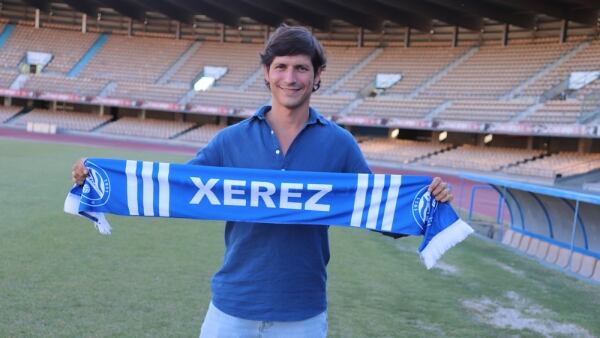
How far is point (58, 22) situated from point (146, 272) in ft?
161

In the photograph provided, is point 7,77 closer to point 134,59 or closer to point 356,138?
point 134,59

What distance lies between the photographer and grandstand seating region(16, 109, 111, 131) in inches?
1609

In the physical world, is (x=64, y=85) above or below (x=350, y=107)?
above

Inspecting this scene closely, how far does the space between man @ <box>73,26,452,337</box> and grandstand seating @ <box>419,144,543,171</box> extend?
89.3 feet

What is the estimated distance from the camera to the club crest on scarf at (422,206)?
10.2 feet

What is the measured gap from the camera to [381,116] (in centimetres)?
3438

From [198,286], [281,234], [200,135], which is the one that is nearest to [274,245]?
[281,234]

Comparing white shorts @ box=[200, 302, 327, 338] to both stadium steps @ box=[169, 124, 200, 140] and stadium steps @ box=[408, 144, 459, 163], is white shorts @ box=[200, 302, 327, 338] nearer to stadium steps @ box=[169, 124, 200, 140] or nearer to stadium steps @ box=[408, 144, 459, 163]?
stadium steps @ box=[408, 144, 459, 163]

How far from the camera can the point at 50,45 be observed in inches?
1838

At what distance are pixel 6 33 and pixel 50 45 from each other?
4.32 m

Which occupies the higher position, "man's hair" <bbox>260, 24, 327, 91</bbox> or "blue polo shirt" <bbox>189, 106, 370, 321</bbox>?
"man's hair" <bbox>260, 24, 327, 91</bbox>

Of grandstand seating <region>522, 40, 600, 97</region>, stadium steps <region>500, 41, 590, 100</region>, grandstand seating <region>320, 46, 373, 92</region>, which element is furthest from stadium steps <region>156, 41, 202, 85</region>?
grandstand seating <region>522, 40, 600, 97</region>

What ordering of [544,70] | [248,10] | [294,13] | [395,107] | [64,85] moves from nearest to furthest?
[544,70] → [395,107] → [294,13] → [248,10] → [64,85]

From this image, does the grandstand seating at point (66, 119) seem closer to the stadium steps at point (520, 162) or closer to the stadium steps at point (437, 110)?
the stadium steps at point (437, 110)
